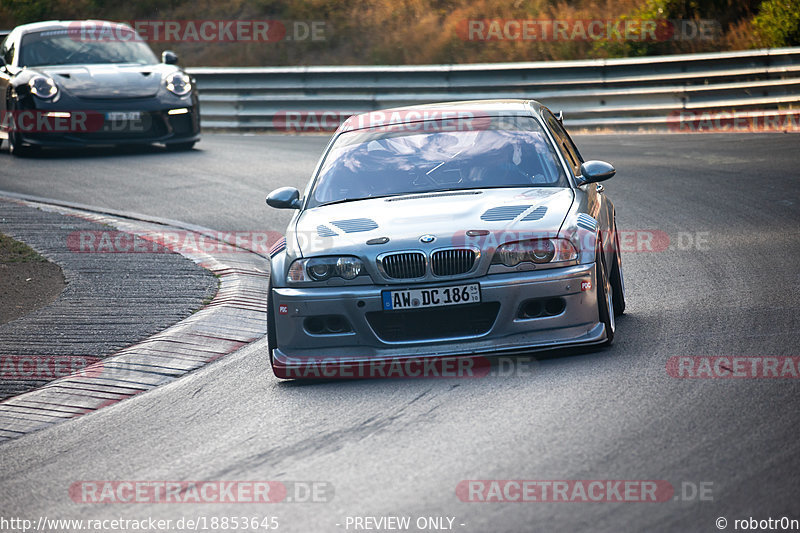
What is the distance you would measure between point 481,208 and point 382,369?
3.73 feet

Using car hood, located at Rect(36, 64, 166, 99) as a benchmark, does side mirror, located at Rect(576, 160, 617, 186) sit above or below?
above

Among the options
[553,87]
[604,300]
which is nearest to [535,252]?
[604,300]

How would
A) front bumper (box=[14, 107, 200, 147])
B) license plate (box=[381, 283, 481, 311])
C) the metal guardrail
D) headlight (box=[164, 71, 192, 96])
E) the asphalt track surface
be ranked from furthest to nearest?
the metal guardrail, headlight (box=[164, 71, 192, 96]), front bumper (box=[14, 107, 200, 147]), license plate (box=[381, 283, 481, 311]), the asphalt track surface

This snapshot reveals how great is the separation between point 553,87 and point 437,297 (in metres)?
13.4

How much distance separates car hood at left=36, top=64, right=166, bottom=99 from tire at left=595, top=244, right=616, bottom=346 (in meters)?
10.8

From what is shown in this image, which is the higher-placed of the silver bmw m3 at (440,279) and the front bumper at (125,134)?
the silver bmw m3 at (440,279)

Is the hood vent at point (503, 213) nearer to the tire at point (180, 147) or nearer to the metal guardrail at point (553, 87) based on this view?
the tire at point (180, 147)

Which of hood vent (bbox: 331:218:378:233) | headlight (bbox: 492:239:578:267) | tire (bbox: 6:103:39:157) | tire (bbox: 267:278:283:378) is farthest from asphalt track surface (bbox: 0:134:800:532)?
tire (bbox: 6:103:39:157)

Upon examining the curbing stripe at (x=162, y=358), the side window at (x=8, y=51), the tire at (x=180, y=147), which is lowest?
the tire at (x=180, y=147)

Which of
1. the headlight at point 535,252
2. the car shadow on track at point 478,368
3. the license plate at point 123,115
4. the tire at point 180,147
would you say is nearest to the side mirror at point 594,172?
the headlight at point 535,252

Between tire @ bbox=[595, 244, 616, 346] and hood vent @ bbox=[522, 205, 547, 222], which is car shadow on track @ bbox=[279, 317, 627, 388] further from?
hood vent @ bbox=[522, 205, 547, 222]

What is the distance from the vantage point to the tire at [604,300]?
21.1 feet

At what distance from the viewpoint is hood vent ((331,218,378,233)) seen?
6.66 m

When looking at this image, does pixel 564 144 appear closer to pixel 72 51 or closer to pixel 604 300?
pixel 604 300
